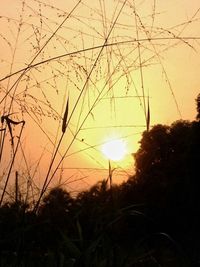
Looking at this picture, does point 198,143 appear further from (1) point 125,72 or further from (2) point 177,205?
(1) point 125,72

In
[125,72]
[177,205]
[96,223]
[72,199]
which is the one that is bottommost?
[96,223]

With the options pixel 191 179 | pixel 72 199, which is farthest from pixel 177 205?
pixel 72 199

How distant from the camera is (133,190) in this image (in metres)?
39.1

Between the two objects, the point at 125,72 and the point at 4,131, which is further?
the point at 125,72

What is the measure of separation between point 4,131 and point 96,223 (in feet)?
1.85

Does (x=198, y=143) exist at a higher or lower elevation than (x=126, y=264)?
higher

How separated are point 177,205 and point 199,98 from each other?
673cm

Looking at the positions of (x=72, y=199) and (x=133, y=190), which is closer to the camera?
(x=72, y=199)

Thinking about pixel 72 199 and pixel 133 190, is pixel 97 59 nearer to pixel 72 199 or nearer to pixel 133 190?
pixel 72 199

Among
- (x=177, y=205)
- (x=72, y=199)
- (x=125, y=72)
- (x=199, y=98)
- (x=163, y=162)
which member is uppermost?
(x=199, y=98)

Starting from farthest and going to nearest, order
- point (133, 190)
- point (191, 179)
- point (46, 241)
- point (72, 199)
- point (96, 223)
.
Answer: point (133, 190) < point (191, 179) < point (72, 199) < point (46, 241) < point (96, 223)

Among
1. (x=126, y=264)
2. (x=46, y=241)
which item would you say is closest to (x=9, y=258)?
(x=46, y=241)

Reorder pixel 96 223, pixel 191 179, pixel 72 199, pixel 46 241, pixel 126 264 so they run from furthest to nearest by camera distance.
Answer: pixel 191 179 < pixel 72 199 < pixel 46 241 < pixel 96 223 < pixel 126 264

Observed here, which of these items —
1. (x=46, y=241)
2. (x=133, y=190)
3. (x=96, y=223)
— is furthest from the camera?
(x=133, y=190)
